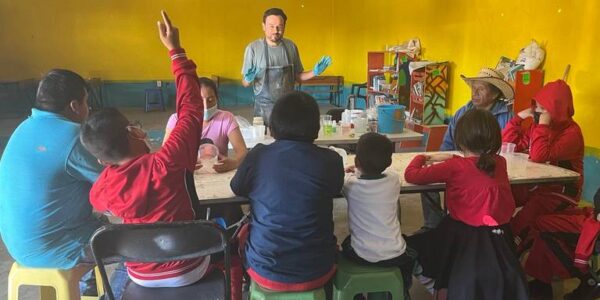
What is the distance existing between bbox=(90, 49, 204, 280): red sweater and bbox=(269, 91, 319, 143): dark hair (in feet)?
0.98

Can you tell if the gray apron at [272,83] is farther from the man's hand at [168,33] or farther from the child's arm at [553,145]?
the man's hand at [168,33]

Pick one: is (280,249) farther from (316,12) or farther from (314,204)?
(316,12)

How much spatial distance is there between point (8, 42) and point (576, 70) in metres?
10.3

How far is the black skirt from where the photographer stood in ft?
6.50

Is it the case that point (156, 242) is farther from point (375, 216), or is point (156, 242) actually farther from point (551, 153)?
point (551, 153)

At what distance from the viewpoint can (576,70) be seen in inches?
157

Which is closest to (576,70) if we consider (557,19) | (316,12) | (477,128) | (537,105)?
(557,19)

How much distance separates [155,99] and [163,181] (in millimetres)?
9410

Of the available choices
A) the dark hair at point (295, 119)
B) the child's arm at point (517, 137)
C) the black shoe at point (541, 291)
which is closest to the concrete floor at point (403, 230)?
the black shoe at point (541, 291)

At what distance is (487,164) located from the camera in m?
1.99

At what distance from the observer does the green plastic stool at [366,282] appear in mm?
1882

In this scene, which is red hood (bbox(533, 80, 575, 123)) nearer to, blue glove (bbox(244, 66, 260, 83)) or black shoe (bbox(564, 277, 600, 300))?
black shoe (bbox(564, 277, 600, 300))

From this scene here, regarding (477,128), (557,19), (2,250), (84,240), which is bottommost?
(2,250)

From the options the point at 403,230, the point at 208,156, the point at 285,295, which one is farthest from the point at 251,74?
the point at 285,295
